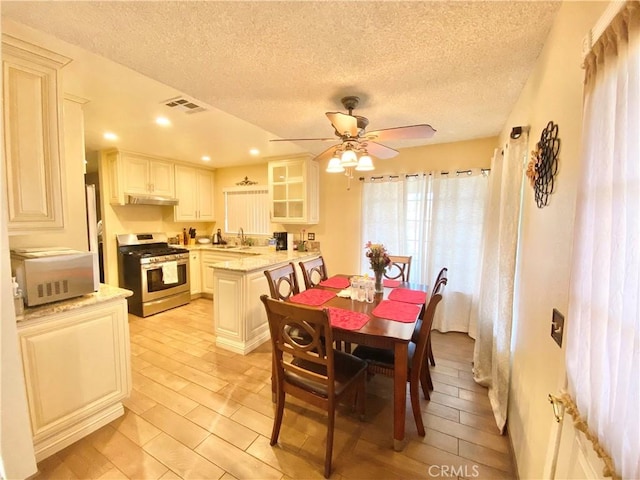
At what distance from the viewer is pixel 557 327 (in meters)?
1.07

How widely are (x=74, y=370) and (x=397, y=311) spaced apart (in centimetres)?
223

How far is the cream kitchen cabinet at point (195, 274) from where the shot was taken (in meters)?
4.69

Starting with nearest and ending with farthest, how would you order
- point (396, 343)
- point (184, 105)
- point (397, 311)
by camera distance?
point (396, 343)
point (397, 311)
point (184, 105)

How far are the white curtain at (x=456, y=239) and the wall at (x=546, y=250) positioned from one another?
1.57 m

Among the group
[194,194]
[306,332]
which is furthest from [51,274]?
[194,194]

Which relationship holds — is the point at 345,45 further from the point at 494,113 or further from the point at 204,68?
the point at 494,113

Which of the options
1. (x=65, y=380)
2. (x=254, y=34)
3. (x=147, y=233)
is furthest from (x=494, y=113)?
(x=147, y=233)

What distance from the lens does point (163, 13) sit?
126cm

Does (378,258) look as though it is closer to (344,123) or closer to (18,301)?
(344,123)

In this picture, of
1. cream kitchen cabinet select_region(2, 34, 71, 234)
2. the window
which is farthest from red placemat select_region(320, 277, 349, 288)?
the window

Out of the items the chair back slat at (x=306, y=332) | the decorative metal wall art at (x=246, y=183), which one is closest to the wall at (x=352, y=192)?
the decorative metal wall art at (x=246, y=183)

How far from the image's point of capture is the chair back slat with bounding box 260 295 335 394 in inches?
57.7

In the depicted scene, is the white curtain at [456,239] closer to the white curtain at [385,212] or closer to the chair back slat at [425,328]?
the white curtain at [385,212]

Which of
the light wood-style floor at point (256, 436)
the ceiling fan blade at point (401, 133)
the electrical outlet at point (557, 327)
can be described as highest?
the ceiling fan blade at point (401, 133)
